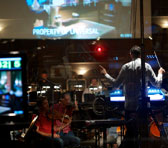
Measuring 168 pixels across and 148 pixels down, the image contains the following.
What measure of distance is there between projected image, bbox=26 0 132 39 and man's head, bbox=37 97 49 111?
0.85 m

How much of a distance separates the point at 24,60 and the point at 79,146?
1.50 meters

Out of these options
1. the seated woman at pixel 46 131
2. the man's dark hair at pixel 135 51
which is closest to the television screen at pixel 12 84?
the seated woman at pixel 46 131

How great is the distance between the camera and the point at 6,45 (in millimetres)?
3889

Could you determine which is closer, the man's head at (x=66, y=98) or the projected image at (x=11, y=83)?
the projected image at (x=11, y=83)

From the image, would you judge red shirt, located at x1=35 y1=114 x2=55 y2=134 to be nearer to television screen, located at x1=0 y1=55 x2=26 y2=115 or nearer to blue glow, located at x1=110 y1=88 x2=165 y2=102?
television screen, located at x1=0 y1=55 x2=26 y2=115

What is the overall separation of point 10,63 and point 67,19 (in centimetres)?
125

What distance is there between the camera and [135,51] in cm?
386

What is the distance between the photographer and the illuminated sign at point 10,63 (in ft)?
9.56

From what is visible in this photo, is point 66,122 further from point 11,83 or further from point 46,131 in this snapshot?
point 11,83

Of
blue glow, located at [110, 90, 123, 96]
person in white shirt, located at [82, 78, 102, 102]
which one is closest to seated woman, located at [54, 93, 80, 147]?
person in white shirt, located at [82, 78, 102, 102]

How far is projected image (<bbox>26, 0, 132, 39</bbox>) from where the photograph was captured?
3846 millimetres

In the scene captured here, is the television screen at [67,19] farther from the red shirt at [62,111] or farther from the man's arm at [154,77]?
the red shirt at [62,111]

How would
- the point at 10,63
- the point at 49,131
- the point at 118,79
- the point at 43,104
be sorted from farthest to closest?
the point at 118,79 < the point at 43,104 < the point at 49,131 < the point at 10,63

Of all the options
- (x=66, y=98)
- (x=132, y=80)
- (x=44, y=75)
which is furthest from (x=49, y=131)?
(x=132, y=80)
